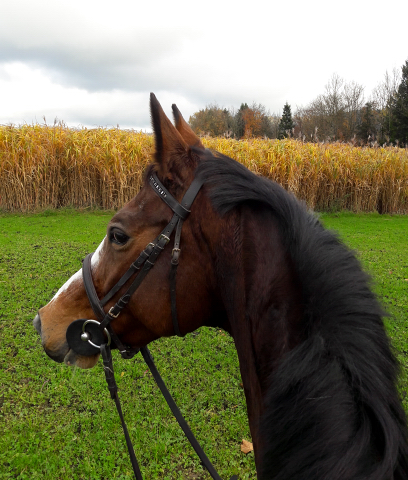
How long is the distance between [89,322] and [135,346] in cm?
23

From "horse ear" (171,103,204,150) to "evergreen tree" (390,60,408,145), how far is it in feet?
110

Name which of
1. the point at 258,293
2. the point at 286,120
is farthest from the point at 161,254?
the point at 286,120

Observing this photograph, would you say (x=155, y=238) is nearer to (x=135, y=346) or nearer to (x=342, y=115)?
(x=135, y=346)

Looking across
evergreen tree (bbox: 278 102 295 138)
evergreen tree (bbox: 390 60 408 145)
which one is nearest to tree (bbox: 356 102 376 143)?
evergreen tree (bbox: 390 60 408 145)

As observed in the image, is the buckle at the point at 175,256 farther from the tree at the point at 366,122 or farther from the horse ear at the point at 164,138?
the tree at the point at 366,122

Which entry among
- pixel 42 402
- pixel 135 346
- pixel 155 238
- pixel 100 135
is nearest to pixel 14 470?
pixel 42 402

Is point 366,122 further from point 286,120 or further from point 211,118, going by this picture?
point 211,118

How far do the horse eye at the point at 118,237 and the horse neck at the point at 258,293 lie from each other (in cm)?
40

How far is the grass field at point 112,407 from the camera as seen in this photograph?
7.89 ft

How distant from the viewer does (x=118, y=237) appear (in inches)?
54.5

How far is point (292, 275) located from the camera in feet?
3.70

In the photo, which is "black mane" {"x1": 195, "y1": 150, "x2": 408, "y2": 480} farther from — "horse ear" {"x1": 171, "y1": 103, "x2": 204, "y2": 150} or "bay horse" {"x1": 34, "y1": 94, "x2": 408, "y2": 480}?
"horse ear" {"x1": 171, "y1": 103, "x2": 204, "y2": 150}

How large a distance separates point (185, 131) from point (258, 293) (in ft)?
2.84

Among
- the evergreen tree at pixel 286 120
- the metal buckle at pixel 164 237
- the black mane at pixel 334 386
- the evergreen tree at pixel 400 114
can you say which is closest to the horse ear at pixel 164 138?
the metal buckle at pixel 164 237
